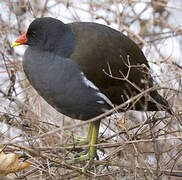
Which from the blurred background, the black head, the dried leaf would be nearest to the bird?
the black head

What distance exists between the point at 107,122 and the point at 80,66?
38.9 inches

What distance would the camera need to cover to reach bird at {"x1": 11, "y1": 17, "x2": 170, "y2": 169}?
368cm

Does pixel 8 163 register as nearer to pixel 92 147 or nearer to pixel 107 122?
pixel 92 147

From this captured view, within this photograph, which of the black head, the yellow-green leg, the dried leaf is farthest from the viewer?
the yellow-green leg

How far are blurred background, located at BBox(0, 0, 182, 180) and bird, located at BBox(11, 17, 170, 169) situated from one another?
19 centimetres

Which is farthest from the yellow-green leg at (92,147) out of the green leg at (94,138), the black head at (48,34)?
the black head at (48,34)

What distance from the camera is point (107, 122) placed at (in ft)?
14.6

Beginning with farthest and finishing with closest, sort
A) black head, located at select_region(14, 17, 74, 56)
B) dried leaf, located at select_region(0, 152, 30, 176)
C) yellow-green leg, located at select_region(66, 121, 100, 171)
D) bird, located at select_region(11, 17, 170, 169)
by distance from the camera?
yellow-green leg, located at select_region(66, 121, 100, 171) → black head, located at select_region(14, 17, 74, 56) → bird, located at select_region(11, 17, 170, 169) → dried leaf, located at select_region(0, 152, 30, 176)

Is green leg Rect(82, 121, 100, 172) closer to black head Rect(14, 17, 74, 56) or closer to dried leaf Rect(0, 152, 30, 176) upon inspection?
black head Rect(14, 17, 74, 56)

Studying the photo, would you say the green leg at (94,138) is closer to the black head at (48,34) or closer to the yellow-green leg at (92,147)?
the yellow-green leg at (92,147)

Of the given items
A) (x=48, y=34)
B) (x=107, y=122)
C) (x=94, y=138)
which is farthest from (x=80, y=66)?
(x=107, y=122)

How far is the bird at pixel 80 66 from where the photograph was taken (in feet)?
12.1

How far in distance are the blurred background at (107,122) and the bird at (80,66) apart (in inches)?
7.6

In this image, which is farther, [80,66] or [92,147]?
[92,147]
